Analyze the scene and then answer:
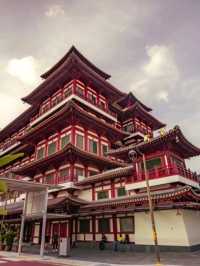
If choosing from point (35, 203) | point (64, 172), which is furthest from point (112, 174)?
point (35, 203)

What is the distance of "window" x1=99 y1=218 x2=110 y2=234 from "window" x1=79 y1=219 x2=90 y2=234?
1658 mm

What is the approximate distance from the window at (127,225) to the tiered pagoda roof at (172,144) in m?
6.21

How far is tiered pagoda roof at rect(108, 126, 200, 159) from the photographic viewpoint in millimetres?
18984

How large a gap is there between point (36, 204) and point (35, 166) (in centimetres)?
1078

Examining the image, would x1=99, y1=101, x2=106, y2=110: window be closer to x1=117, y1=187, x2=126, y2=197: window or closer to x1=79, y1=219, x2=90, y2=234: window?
x1=117, y1=187, x2=126, y2=197: window

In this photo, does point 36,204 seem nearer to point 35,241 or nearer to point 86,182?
point 86,182

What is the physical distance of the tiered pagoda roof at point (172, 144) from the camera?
19.0 meters

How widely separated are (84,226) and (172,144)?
491 inches

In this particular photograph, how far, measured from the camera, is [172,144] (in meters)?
20.3

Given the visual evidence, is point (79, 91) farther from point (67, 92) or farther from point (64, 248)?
point (64, 248)

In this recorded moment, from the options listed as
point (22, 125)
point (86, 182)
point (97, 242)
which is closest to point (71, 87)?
point (86, 182)

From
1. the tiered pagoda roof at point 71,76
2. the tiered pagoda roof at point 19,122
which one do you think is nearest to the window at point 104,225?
the tiered pagoda roof at point 71,76

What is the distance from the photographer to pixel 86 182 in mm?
24312

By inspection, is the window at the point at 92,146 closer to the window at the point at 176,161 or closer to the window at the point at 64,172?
the window at the point at 64,172
